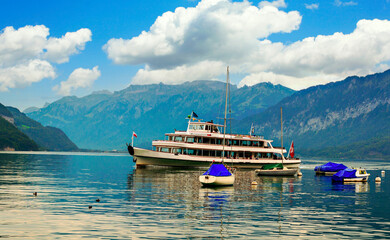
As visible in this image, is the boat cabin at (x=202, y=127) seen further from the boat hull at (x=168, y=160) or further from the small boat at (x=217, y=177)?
the small boat at (x=217, y=177)

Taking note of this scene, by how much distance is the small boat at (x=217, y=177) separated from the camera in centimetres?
5988

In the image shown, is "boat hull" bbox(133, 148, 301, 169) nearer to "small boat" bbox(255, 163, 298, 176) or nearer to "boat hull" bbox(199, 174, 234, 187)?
"small boat" bbox(255, 163, 298, 176)

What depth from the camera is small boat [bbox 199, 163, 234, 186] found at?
59875mm

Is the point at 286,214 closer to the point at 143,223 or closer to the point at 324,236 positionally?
the point at 324,236

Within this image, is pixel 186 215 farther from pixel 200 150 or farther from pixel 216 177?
pixel 200 150

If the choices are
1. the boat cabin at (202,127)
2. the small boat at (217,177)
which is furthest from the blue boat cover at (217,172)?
the boat cabin at (202,127)

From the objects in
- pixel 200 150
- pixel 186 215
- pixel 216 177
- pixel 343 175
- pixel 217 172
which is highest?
pixel 200 150

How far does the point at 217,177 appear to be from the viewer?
2355 inches

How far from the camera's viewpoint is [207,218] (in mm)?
33969

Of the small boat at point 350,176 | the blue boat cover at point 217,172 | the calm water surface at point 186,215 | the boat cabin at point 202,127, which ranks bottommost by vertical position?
the calm water surface at point 186,215

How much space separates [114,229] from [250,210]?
1384cm

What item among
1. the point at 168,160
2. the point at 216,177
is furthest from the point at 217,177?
the point at 168,160

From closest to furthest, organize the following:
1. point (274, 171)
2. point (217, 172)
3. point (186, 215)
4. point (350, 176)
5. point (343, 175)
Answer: point (186, 215)
point (217, 172)
point (343, 175)
point (350, 176)
point (274, 171)

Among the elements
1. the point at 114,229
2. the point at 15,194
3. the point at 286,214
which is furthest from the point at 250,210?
the point at 15,194
